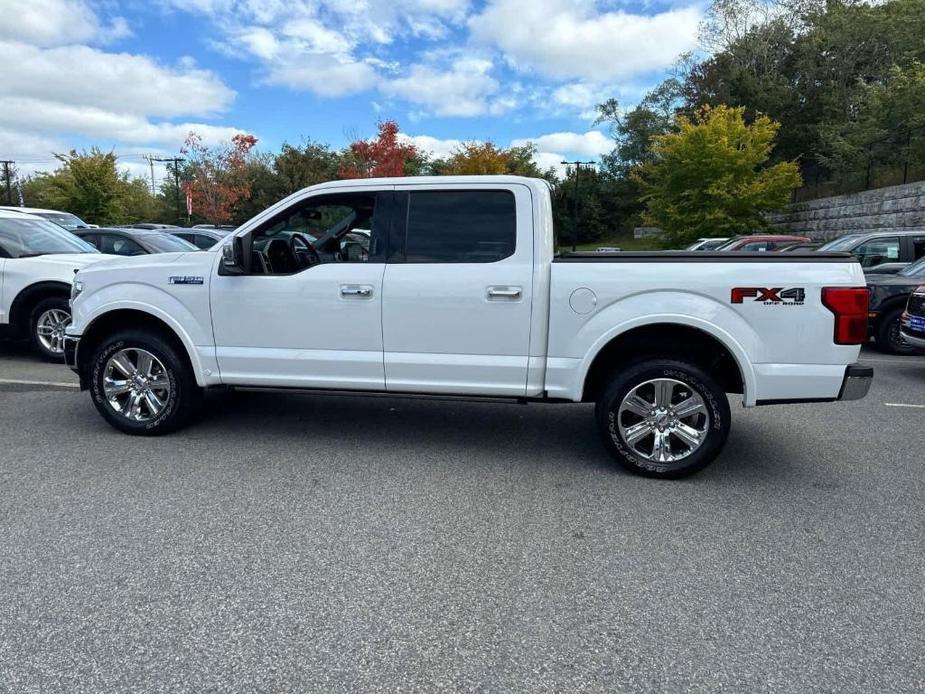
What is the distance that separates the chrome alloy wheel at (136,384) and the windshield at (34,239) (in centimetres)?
437

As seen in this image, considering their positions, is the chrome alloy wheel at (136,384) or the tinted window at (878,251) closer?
the chrome alloy wheel at (136,384)

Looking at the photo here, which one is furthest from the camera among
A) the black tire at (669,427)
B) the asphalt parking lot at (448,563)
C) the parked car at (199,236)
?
the parked car at (199,236)

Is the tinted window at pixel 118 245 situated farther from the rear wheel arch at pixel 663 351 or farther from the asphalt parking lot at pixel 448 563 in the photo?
the rear wheel arch at pixel 663 351

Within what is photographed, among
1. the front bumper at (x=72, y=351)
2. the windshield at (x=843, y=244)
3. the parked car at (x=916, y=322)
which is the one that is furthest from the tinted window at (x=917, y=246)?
the front bumper at (x=72, y=351)

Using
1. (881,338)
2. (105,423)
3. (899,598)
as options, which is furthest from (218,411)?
(881,338)

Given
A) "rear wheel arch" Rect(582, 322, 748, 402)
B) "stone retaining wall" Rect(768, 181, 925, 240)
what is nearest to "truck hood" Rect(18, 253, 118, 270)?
"rear wheel arch" Rect(582, 322, 748, 402)

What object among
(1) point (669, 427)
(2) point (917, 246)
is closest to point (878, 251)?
(2) point (917, 246)

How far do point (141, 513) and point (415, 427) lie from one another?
7.79ft

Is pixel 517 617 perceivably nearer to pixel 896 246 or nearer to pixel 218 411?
pixel 218 411

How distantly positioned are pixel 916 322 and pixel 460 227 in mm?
6687

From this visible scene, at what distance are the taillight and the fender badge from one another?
4369 mm

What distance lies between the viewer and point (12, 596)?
3.06 metres

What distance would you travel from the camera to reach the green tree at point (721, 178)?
26688 mm

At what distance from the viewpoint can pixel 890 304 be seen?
397 inches
